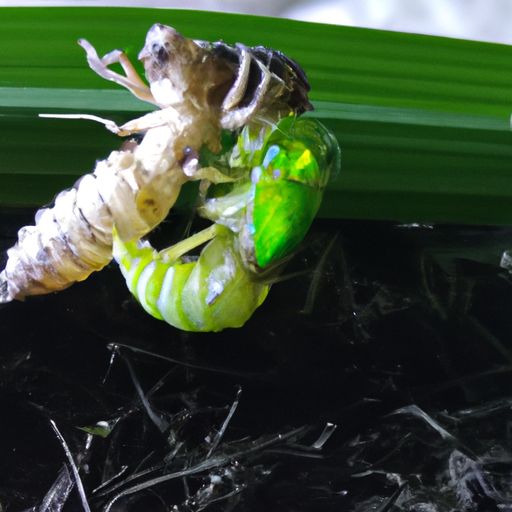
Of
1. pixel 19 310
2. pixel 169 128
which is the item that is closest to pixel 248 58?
pixel 169 128

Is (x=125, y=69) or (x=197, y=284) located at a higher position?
(x=125, y=69)

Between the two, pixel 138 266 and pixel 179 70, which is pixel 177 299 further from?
pixel 179 70

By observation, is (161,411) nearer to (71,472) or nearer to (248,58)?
(71,472)

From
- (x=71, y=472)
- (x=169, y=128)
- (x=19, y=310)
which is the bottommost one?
(x=71, y=472)

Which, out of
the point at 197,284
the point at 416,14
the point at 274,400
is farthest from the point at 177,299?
the point at 416,14

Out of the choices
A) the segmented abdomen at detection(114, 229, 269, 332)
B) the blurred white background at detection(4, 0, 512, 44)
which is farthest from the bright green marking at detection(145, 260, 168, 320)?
the blurred white background at detection(4, 0, 512, 44)

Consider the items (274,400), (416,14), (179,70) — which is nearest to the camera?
(179,70)
